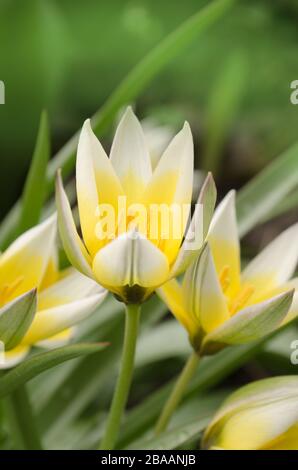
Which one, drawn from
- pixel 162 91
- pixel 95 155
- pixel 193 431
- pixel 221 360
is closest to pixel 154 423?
pixel 221 360

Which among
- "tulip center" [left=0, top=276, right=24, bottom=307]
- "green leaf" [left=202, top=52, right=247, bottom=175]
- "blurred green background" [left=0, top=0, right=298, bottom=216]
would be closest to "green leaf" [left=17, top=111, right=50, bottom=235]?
"tulip center" [left=0, top=276, right=24, bottom=307]

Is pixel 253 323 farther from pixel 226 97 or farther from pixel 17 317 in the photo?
pixel 226 97

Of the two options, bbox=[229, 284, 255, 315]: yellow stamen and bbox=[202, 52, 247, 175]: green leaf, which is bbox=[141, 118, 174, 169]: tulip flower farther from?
bbox=[202, 52, 247, 175]: green leaf

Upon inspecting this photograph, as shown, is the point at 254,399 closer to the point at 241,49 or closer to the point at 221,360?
the point at 221,360

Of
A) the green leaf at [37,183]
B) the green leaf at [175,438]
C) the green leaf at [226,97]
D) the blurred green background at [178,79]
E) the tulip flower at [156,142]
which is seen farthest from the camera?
the green leaf at [226,97]

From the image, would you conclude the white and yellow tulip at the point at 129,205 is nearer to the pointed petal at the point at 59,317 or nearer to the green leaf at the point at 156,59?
the pointed petal at the point at 59,317

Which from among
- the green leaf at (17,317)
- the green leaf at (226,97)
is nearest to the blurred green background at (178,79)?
the green leaf at (226,97)

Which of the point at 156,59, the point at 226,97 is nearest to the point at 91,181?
the point at 156,59
